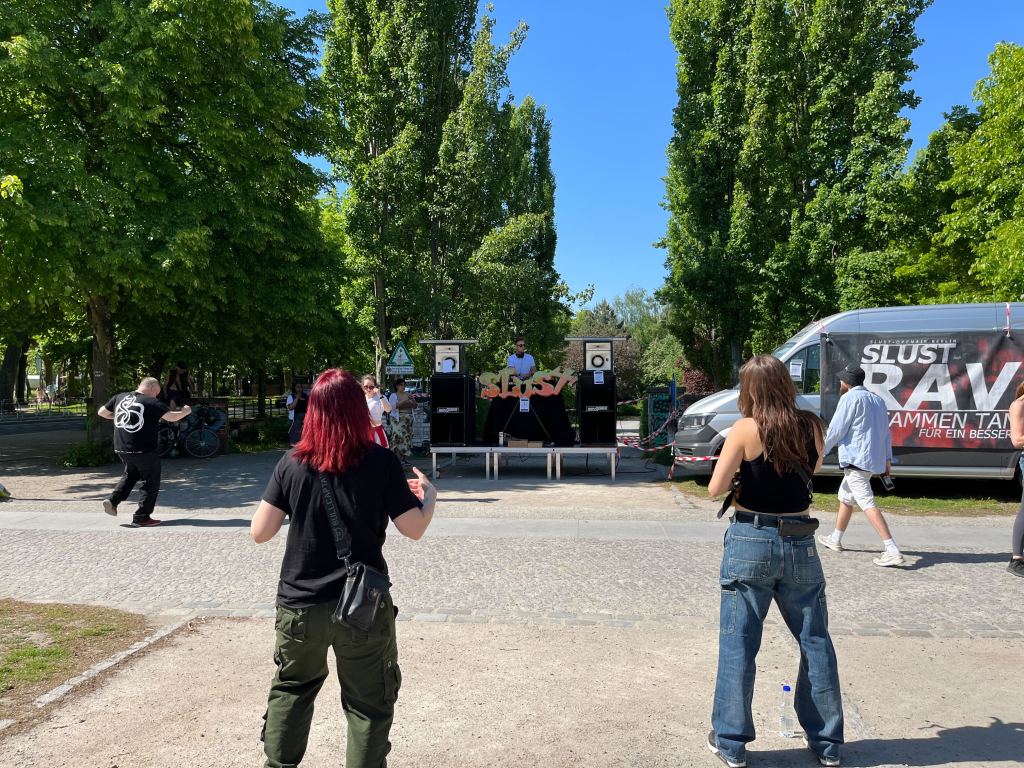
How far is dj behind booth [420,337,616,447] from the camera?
14.3 m

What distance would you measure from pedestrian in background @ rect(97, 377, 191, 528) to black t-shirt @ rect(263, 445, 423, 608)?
699 cm

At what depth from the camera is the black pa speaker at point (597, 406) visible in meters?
14.2

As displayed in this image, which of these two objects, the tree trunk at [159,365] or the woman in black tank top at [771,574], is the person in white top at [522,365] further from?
the tree trunk at [159,365]

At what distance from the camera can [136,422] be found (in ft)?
30.6

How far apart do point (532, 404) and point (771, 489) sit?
11.1m

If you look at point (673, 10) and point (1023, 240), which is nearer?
point (1023, 240)

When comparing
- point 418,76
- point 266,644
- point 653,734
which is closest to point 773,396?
point 653,734

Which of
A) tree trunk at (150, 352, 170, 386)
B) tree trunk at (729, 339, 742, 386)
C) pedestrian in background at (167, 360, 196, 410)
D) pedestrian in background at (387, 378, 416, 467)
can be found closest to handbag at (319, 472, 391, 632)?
pedestrian in background at (387, 378, 416, 467)

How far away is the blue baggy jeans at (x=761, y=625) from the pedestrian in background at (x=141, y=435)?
770 centimetres

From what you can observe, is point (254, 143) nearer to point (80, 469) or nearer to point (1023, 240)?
point (80, 469)

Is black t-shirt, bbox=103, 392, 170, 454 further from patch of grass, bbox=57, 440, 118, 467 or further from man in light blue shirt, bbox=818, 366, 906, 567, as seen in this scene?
man in light blue shirt, bbox=818, 366, 906, 567

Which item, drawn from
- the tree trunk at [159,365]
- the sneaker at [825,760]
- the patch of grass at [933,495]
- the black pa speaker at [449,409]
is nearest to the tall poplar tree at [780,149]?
the patch of grass at [933,495]

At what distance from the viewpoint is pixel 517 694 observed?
14.3ft

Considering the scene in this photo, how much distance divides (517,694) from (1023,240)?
17.8 meters
